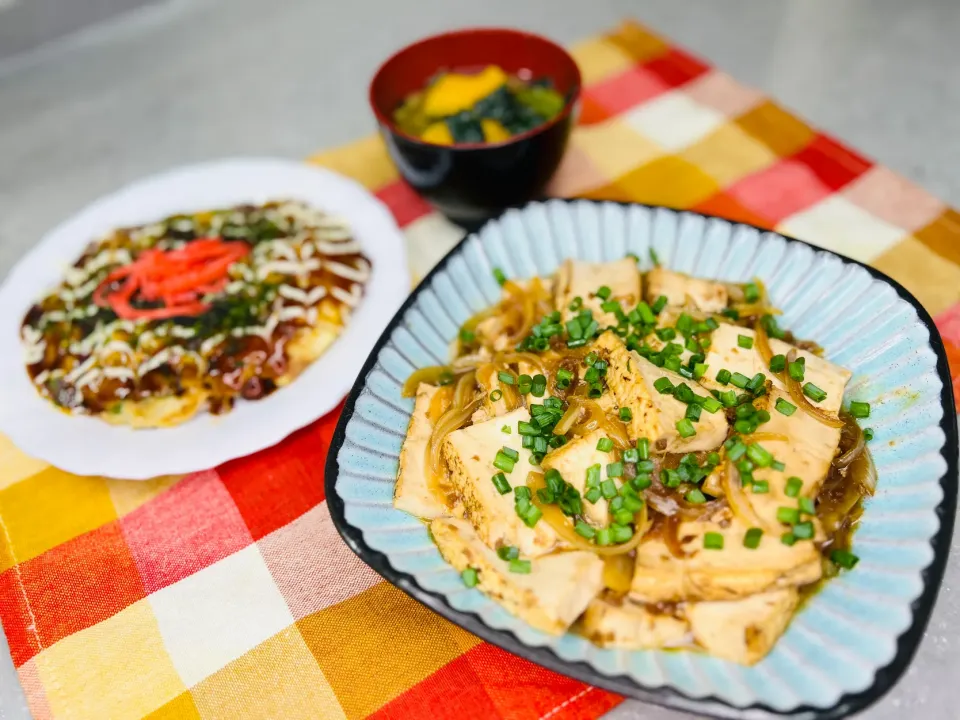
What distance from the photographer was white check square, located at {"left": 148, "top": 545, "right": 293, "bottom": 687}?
2.05 m

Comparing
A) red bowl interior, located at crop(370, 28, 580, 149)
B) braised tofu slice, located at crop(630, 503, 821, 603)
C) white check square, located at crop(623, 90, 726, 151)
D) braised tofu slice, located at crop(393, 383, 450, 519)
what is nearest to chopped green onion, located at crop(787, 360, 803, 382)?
braised tofu slice, located at crop(630, 503, 821, 603)

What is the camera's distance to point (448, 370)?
236 centimetres

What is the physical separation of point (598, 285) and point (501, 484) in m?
0.87

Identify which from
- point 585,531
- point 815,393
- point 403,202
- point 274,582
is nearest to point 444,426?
point 585,531

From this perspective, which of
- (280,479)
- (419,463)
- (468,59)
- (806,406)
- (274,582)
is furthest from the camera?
(468,59)

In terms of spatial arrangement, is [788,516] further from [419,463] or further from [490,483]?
[419,463]

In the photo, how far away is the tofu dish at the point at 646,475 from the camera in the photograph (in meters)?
1.71

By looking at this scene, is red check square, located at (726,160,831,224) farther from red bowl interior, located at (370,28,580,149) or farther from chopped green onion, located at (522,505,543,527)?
chopped green onion, located at (522,505,543,527)

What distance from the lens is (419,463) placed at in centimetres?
209

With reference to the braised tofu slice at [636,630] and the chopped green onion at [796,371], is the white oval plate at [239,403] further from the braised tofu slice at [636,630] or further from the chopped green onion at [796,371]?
the chopped green onion at [796,371]

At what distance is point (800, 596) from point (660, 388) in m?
0.60

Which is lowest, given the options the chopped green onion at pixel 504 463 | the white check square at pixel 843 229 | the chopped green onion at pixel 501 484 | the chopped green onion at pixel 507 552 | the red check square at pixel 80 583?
the red check square at pixel 80 583

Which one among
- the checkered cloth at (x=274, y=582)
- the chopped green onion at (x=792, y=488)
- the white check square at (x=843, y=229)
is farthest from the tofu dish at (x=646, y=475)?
the white check square at (x=843, y=229)

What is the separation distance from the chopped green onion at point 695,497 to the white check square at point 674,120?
7.34 feet
